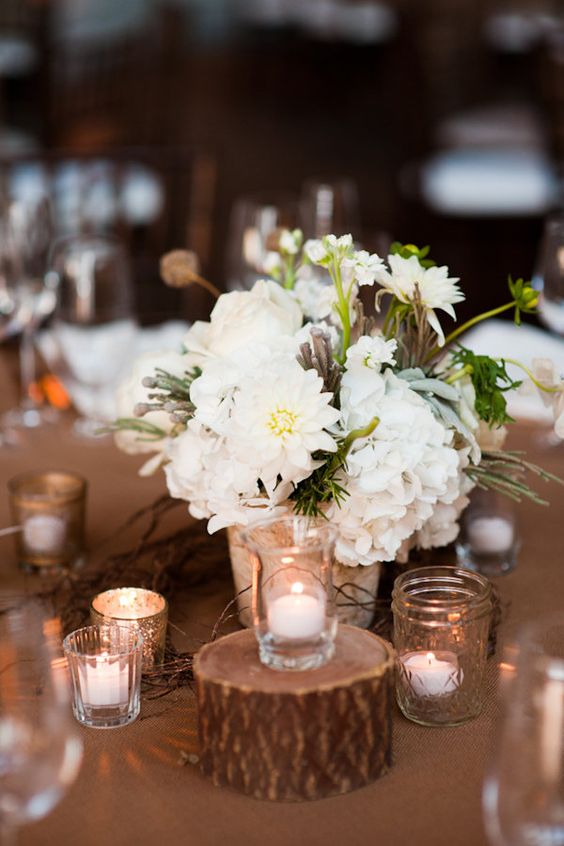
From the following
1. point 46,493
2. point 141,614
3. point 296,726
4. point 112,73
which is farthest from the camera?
point 112,73

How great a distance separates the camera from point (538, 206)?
416 cm

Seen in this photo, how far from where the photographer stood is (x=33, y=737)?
2.26 ft

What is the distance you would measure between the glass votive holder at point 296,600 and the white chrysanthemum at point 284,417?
0.24 feet

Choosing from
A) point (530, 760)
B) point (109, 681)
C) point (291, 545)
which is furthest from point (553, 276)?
point (530, 760)

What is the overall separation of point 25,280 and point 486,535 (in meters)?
0.87

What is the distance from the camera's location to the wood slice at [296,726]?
0.83 metres

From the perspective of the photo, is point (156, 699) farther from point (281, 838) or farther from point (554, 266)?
point (554, 266)

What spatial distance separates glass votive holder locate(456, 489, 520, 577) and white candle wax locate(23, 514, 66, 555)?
1.38 ft

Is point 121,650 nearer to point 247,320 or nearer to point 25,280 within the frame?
point 247,320

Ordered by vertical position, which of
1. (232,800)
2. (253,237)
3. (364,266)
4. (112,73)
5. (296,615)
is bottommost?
(232,800)

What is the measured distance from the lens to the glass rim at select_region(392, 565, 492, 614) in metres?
0.95

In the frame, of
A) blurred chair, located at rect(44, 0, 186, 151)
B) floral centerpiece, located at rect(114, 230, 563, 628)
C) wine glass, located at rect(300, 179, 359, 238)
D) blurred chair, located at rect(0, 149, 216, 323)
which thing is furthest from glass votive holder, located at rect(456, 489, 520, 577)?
blurred chair, located at rect(44, 0, 186, 151)

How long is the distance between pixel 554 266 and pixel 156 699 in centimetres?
84

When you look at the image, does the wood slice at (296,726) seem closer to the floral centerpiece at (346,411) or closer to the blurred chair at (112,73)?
the floral centerpiece at (346,411)
